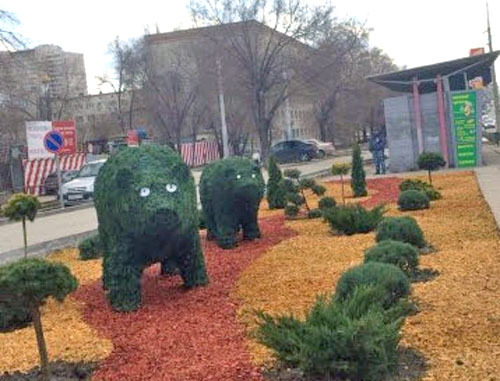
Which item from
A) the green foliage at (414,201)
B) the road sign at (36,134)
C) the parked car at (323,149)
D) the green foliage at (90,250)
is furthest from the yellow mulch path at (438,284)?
the parked car at (323,149)

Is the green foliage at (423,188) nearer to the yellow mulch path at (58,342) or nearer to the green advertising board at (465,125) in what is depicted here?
the green advertising board at (465,125)

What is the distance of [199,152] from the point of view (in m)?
56.7

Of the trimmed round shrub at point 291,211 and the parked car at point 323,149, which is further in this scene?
the parked car at point 323,149

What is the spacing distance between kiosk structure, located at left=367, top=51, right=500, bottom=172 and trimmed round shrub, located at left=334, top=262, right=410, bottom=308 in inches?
783

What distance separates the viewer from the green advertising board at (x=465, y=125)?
84.1 ft

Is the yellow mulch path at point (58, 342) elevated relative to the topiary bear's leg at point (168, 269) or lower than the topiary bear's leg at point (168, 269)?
lower

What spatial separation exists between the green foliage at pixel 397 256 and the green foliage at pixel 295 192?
685cm

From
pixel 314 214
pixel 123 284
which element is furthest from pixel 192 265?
pixel 314 214

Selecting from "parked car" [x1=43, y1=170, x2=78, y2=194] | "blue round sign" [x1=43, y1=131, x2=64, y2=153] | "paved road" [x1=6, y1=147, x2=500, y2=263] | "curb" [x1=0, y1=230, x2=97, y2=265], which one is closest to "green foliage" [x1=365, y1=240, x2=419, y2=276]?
"paved road" [x1=6, y1=147, x2=500, y2=263]

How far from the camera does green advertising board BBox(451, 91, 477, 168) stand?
84.1 ft

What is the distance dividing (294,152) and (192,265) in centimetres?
3955

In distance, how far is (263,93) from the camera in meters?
42.6

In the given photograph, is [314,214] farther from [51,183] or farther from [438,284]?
[51,183]

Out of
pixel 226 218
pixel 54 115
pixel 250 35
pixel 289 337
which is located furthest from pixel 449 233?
pixel 54 115
